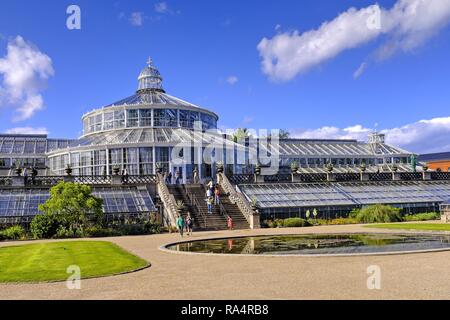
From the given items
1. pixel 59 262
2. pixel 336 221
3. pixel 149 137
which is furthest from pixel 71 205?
pixel 336 221

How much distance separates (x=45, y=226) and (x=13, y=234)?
6.45 ft

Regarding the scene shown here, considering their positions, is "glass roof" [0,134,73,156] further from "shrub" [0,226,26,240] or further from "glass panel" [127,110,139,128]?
"shrub" [0,226,26,240]

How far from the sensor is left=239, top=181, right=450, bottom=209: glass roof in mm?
42688

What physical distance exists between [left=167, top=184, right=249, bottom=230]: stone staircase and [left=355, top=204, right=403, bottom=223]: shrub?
9.93 metres

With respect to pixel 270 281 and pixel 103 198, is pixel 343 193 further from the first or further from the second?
pixel 270 281

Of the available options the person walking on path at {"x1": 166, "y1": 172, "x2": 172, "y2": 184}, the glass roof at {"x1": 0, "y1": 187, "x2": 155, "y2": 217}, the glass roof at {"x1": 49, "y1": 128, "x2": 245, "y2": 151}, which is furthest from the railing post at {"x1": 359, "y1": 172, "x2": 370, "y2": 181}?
the glass roof at {"x1": 0, "y1": 187, "x2": 155, "y2": 217}

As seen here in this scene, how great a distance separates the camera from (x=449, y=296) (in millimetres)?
10750

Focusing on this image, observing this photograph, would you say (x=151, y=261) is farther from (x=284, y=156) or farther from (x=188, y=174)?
(x=284, y=156)

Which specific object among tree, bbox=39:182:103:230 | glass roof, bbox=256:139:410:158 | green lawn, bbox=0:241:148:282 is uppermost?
glass roof, bbox=256:139:410:158

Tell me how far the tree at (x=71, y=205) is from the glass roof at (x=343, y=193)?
46.8 ft

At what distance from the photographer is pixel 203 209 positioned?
38.7m

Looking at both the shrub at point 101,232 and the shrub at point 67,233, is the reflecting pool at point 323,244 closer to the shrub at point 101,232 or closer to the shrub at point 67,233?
the shrub at point 101,232

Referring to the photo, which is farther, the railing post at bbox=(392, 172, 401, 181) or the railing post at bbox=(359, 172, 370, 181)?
the railing post at bbox=(392, 172, 401, 181)

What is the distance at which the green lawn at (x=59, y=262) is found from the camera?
49.2 ft
